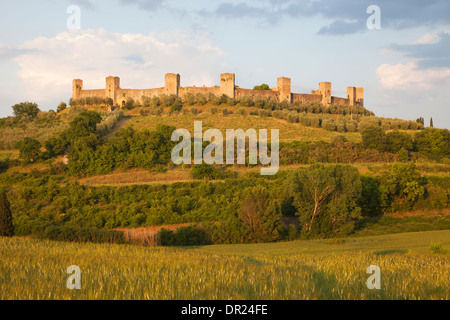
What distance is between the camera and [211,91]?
213 feet

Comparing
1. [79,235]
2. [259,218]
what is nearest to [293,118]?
[259,218]

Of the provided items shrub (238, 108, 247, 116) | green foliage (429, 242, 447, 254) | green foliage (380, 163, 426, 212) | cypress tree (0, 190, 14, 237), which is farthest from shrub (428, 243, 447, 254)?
shrub (238, 108, 247, 116)

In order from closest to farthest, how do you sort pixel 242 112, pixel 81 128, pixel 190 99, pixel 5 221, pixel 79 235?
pixel 79 235 → pixel 5 221 → pixel 81 128 → pixel 242 112 → pixel 190 99

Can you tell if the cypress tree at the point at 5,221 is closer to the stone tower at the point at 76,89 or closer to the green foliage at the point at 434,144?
the green foliage at the point at 434,144

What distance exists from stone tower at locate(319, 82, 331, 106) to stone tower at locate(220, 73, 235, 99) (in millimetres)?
15486

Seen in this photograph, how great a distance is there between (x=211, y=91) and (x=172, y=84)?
5.96 m

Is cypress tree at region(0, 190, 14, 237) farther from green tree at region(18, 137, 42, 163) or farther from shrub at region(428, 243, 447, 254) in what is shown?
shrub at region(428, 243, 447, 254)

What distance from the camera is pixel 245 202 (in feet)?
77.0

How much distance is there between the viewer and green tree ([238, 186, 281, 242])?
74.9 ft

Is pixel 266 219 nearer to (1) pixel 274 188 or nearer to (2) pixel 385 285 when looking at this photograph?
(1) pixel 274 188

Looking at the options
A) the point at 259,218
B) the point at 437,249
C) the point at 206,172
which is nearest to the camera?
the point at 437,249

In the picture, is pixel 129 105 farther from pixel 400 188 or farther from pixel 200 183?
pixel 400 188
